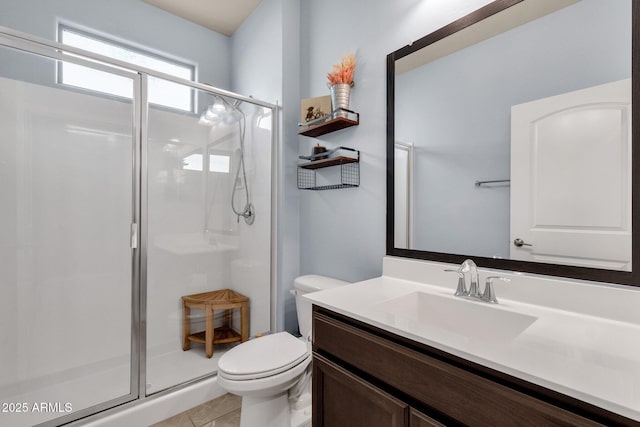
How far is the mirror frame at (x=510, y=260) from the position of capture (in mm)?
852

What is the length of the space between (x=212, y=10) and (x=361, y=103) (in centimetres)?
176

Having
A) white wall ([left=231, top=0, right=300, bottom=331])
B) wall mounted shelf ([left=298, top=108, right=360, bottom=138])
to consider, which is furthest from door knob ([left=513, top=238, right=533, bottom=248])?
white wall ([left=231, top=0, right=300, bottom=331])

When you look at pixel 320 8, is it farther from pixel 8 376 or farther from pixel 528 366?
pixel 8 376

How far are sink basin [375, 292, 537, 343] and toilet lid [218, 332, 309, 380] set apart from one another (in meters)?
0.59

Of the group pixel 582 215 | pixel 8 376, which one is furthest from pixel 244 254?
pixel 582 215

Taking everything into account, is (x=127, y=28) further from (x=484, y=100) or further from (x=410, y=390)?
(x=410, y=390)

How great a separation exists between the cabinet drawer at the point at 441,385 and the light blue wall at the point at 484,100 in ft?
1.96

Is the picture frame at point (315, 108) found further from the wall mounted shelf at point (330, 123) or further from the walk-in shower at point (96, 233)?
the walk-in shower at point (96, 233)

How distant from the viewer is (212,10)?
2.49 m

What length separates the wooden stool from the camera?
1.95 m

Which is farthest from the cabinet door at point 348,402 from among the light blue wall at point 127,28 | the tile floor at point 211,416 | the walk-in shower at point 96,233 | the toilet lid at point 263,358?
the light blue wall at point 127,28

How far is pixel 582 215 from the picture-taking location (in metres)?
0.93

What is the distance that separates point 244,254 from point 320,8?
1775 millimetres

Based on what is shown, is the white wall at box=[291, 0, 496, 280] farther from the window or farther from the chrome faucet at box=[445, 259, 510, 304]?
the window
